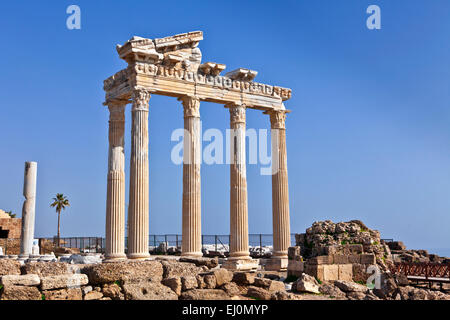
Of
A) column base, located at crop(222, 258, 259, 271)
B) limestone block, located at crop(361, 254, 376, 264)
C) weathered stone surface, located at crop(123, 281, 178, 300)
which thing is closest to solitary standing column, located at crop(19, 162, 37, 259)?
column base, located at crop(222, 258, 259, 271)

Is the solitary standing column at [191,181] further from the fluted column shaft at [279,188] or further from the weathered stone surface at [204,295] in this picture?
the weathered stone surface at [204,295]

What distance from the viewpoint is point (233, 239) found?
2803 centimetres

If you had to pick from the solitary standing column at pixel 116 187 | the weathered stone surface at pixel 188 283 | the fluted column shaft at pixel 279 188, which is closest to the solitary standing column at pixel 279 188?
the fluted column shaft at pixel 279 188

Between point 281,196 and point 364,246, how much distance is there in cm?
823

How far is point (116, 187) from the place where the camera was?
2573cm

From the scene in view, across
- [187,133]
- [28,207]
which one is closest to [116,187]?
[187,133]

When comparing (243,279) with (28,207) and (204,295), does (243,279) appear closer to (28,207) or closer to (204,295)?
(204,295)

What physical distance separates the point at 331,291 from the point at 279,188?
11844 mm

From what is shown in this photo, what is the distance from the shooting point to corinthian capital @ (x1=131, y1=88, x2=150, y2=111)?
2512 centimetres

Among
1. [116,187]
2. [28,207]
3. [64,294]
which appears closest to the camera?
[64,294]

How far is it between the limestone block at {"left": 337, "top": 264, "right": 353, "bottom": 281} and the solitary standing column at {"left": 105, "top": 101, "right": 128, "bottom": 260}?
32.2 feet

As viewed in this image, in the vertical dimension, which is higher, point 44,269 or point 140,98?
point 140,98

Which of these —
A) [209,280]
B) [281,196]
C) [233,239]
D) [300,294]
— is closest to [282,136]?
[281,196]
